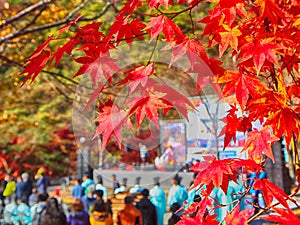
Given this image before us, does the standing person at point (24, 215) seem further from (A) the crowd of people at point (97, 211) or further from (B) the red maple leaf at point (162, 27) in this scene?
(B) the red maple leaf at point (162, 27)

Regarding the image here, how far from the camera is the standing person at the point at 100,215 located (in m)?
5.33

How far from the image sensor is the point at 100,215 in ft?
17.6

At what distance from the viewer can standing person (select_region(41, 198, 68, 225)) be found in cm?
566

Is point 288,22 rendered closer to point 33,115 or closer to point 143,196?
point 143,196

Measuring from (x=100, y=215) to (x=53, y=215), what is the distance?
0.76 m

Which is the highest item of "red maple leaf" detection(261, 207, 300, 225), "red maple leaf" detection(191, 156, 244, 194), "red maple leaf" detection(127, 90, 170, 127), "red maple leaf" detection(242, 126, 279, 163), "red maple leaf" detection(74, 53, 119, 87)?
"red maple leaf" detection(74, 53, 119, 87)

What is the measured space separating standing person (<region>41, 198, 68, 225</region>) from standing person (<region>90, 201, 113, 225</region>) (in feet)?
1.73

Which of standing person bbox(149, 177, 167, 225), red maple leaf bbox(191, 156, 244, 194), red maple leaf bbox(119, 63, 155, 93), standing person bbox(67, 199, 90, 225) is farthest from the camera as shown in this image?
standing person bbox(149, 177, 167, 225)

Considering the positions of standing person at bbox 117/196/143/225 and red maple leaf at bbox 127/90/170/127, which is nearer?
red maple leaf at bbox 127/90/170/127

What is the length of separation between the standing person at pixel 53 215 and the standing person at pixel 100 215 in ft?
1.73

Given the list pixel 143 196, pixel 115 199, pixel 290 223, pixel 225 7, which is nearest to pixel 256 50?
pixel 225 7

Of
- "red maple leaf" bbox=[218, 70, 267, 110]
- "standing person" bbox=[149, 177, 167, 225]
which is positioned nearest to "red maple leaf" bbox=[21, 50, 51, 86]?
"red maple leaf" bbox=[218, 70, 267, 110]

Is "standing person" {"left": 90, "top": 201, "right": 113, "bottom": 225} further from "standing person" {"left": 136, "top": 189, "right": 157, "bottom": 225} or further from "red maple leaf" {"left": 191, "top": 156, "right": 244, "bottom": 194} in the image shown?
"red maple leaf" {"left": 191, "top": 156, "right": 244, "bottom": 194}

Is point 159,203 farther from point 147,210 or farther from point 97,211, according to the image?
point 97,211
